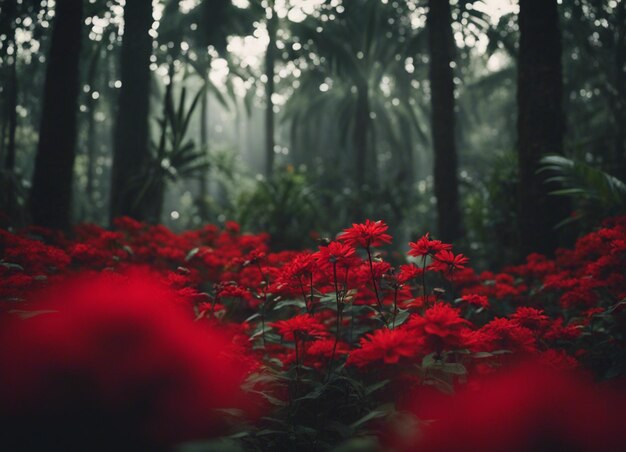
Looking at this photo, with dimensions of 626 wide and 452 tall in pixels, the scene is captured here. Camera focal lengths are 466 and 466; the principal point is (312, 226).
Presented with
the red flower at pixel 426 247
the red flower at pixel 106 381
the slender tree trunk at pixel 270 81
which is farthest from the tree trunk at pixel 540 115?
the slender tree trunk at pixel 270 81

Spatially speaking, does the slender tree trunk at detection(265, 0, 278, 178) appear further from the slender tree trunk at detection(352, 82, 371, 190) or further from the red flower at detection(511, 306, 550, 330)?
the red flower at detection(511, 306, 550, 330)

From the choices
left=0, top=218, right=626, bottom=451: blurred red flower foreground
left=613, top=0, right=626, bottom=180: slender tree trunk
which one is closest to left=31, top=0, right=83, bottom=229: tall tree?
left=0, top=218, right=626, bottom=451: blurred red flower foreground

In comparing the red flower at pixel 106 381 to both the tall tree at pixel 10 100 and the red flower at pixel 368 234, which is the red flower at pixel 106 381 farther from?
the tall tree at pixel 10 100

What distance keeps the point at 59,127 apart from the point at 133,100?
2120 millimetres

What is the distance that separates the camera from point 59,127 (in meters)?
3.90


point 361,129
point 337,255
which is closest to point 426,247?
point 337,255

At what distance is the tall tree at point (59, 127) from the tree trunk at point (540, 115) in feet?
12.8

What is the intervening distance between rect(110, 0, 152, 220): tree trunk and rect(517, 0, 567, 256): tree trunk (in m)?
4.29

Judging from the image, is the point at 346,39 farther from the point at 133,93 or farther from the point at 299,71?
the point at 133,93

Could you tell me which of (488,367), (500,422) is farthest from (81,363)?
(488,367)

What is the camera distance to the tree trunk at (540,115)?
3943 mm

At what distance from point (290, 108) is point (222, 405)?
17047 millimetres

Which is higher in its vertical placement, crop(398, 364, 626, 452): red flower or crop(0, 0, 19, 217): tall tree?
crop(0, 0, 19, 217): tall tree

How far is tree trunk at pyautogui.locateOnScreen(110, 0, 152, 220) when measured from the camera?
19.0 ft
